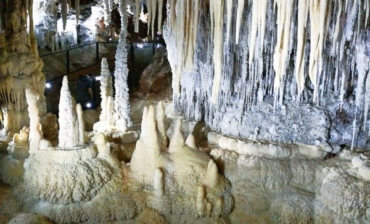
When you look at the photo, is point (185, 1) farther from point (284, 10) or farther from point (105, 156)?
point (105, 156)

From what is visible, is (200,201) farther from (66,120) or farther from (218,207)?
(66,120)

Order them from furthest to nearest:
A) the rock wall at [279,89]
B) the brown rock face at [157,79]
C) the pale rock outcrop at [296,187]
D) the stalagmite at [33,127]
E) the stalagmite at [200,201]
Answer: the brown rock face at [157,79]
the rock wall at [279,89]
the stalagmite at [200,201]
the stalagmite at [33,127]
the pale rock outcrop at [296,187]

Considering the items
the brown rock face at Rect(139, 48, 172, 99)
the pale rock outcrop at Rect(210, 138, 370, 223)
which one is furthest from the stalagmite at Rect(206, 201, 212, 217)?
the brown rock face at Rect(139, 48, 172, 99)

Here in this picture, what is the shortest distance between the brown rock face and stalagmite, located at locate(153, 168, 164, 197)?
5336mm

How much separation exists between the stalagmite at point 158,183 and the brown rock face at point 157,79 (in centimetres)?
534

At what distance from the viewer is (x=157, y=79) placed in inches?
473

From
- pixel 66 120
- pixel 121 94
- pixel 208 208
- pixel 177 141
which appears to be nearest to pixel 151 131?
pixel 177 141

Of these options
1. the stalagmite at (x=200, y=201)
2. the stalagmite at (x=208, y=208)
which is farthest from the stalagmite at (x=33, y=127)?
the stalagmite at (x=208, y=208)

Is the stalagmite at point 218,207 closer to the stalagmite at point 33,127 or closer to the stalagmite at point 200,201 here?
the stalagmite at point 200,201

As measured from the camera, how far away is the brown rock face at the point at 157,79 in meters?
11.7

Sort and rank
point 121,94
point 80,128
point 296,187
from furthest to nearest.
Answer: point 121,94 < point 296,187 < point 80,128

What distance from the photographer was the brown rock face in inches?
461

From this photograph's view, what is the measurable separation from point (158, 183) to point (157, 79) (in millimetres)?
6193

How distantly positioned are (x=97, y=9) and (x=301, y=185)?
1145cm
